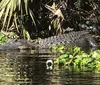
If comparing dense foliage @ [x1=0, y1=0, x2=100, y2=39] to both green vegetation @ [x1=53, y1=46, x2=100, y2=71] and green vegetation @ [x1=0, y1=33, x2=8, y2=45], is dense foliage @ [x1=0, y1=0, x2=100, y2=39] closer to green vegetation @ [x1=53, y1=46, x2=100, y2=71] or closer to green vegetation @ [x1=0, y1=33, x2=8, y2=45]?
green vegetation @ [x1=0, y1=33, x2=8, y2=45]

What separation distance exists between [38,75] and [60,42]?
7.94m

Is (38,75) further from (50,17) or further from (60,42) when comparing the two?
(50,17)

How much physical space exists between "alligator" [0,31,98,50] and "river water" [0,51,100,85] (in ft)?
15.6

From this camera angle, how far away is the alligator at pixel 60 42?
15.1 metres

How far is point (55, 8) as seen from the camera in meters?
16.9

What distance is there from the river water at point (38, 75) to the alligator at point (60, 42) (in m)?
4.75

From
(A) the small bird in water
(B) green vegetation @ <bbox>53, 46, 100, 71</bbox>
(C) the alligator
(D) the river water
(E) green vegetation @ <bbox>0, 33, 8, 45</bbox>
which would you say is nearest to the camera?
(D) the river water

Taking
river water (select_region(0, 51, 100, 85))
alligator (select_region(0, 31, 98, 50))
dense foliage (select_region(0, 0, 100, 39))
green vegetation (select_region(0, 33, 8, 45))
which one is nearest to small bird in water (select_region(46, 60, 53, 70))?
river water (select_region(0, 51, 100, 85))

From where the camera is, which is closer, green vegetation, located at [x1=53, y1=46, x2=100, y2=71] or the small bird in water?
green vegetation, located at [x1=53, y1=46, x2=100, y2=71]

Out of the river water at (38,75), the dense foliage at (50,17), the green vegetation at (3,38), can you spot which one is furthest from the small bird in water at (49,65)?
the green vegetation at (3,38)

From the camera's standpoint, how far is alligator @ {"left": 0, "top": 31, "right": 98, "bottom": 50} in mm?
15109

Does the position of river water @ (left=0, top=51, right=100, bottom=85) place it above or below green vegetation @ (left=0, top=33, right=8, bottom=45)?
below

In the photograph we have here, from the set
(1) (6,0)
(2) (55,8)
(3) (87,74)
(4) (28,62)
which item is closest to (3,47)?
(1) (6,0)

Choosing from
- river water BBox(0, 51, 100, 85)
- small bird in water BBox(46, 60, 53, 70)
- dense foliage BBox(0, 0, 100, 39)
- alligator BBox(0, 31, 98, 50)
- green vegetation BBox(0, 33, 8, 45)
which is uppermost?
dense foliage BBox(0, 0, 100, 39)
